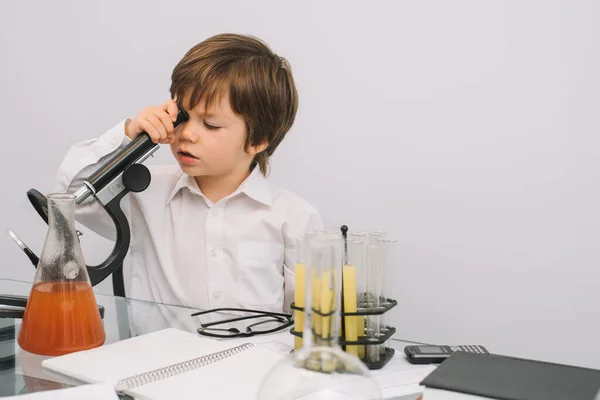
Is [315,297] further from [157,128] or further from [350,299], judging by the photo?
[157,128]

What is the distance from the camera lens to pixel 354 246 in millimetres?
811

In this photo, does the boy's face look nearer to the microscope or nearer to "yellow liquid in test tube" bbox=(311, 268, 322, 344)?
the microscope

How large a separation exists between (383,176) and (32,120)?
115 centimetres

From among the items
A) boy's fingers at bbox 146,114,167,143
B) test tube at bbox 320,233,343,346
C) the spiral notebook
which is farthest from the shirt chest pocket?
test tube at bbox 320,233,343,346

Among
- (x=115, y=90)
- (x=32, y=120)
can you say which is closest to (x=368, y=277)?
(x=115, y=90)

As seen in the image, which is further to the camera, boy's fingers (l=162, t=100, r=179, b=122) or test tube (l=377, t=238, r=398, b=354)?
boy's fingers (l=162, t=100, r=179, b=122)

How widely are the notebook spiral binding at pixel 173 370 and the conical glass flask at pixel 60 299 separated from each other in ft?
0.46

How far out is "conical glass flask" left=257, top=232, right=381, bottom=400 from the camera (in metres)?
0.51

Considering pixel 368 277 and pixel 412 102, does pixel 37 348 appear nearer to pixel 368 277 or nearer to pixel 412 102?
pixel 368 277

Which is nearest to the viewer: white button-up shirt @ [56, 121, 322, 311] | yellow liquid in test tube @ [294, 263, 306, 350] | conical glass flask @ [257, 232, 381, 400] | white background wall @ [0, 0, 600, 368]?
conical glass flask @ [257, 232, 381, 400]

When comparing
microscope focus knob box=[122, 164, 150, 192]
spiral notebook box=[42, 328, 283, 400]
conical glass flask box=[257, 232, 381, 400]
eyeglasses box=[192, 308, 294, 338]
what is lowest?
eyeglasses box=[192, 308, 294, 338]

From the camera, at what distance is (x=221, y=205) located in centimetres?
139

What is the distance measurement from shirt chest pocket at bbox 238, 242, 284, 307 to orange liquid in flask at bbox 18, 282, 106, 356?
1.84 feet

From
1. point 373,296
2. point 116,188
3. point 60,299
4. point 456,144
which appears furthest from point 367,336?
point 456,144
